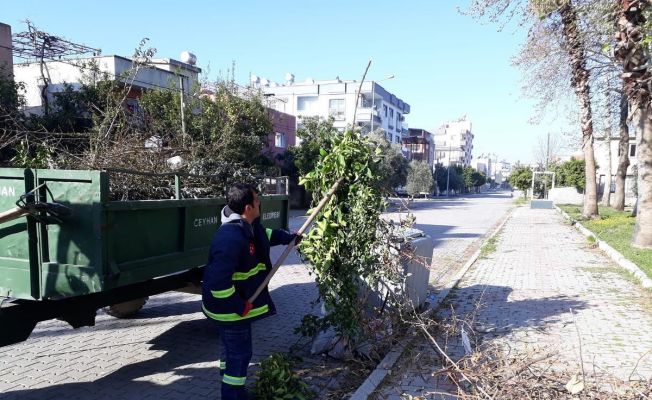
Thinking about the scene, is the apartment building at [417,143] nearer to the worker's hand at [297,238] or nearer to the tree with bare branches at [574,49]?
the tree with bare branches at [574,49]

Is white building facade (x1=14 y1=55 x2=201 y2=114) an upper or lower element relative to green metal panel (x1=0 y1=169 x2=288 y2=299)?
upper

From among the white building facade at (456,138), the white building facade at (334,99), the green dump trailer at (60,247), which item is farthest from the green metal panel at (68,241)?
the white building facade at (456,138)

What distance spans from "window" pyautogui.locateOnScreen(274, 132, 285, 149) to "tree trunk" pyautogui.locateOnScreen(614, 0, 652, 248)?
23.7 meters

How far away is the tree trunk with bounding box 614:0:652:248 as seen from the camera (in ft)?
31.4

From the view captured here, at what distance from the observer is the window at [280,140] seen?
106 ft

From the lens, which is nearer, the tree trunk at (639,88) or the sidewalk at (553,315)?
the sidewalk at (553,315)

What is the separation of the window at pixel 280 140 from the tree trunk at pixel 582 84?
782 inches

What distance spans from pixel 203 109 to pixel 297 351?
1317cm

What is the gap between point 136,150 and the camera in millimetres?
4824

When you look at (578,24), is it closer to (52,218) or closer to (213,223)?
(213,223)

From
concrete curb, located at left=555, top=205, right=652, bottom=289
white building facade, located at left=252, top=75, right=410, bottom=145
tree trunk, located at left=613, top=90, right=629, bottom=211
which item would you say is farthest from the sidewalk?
white building facade, located at left=252, top=75, right=410, bottom=145

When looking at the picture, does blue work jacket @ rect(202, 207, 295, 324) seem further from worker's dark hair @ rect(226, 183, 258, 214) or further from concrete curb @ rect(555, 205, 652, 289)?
concrete curb @ rect(555, 205, 652, 289)

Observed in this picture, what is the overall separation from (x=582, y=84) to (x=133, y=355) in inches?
697

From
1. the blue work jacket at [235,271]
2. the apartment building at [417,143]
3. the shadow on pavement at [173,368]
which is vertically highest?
the apartment building at [417,143]
